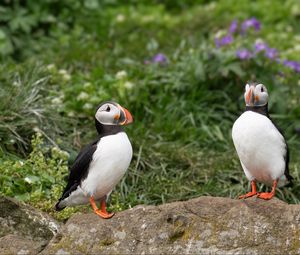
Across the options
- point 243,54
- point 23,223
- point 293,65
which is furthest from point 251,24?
point 23,223

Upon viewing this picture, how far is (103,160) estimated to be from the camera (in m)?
4.67

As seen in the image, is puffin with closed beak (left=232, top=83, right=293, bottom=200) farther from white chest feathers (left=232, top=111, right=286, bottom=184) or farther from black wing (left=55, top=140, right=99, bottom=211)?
black wing (left=55, top=140, right=99, bottom=211)

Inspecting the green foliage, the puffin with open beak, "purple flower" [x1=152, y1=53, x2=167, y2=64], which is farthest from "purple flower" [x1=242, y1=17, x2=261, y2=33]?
the puffin with open beak

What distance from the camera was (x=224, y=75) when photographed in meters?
7.90

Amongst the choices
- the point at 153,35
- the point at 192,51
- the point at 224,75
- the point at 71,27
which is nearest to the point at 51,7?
the point at 71,27

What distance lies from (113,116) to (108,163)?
29 cm

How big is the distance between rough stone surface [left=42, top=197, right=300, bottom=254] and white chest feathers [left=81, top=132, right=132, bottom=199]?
349mm

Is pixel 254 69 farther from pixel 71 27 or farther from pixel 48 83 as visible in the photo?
pixel 71 27

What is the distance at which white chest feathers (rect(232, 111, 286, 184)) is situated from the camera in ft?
15.7

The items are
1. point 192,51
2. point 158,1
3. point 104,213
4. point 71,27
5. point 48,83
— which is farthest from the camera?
point 158,1

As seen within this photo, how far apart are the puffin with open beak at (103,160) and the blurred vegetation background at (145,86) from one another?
0.49 metres

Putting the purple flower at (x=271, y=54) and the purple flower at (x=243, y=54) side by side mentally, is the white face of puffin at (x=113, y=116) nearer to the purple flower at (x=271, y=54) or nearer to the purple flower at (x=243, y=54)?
the purple flower at (x=243, y=54)

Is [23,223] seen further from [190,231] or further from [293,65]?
[293,65]

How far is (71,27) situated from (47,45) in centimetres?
79
